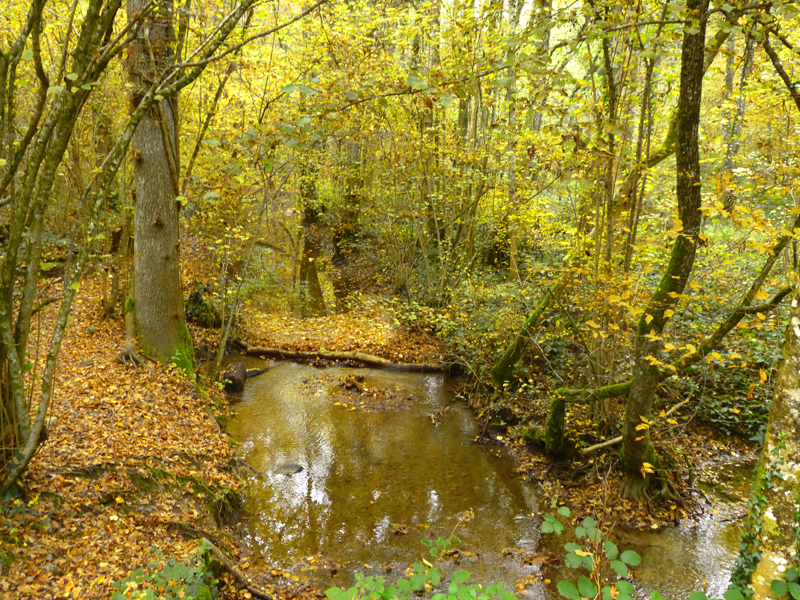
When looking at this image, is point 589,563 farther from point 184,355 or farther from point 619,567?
point 184,355

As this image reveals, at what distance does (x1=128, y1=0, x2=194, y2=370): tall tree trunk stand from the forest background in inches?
1.5

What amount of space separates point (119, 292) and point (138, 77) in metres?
4.89

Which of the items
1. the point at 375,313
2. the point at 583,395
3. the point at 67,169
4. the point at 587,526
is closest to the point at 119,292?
the point at 67,169

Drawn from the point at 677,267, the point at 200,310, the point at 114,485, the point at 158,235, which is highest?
the point at 158,235

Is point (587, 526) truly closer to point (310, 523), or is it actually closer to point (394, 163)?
point (310, 523)

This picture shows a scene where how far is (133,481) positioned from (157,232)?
4.44 m

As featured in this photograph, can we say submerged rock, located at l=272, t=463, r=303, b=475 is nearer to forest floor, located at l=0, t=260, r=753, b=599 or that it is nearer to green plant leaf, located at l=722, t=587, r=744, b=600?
forest floor, located at l=0, t=260, r=753, b=599

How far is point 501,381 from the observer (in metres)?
9.30

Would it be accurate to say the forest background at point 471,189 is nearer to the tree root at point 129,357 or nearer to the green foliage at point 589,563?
the tree root at point 129,357

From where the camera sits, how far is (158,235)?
309 inches

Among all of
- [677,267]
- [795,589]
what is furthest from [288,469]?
[795,589]

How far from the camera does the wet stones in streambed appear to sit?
704 centimetres

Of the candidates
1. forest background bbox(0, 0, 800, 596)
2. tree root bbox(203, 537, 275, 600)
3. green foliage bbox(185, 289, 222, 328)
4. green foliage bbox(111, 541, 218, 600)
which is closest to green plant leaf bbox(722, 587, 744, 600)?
forest background bbox(0, 0, 800, 596)

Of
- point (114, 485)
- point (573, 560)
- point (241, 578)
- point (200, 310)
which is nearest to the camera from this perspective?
point (573, 560)
